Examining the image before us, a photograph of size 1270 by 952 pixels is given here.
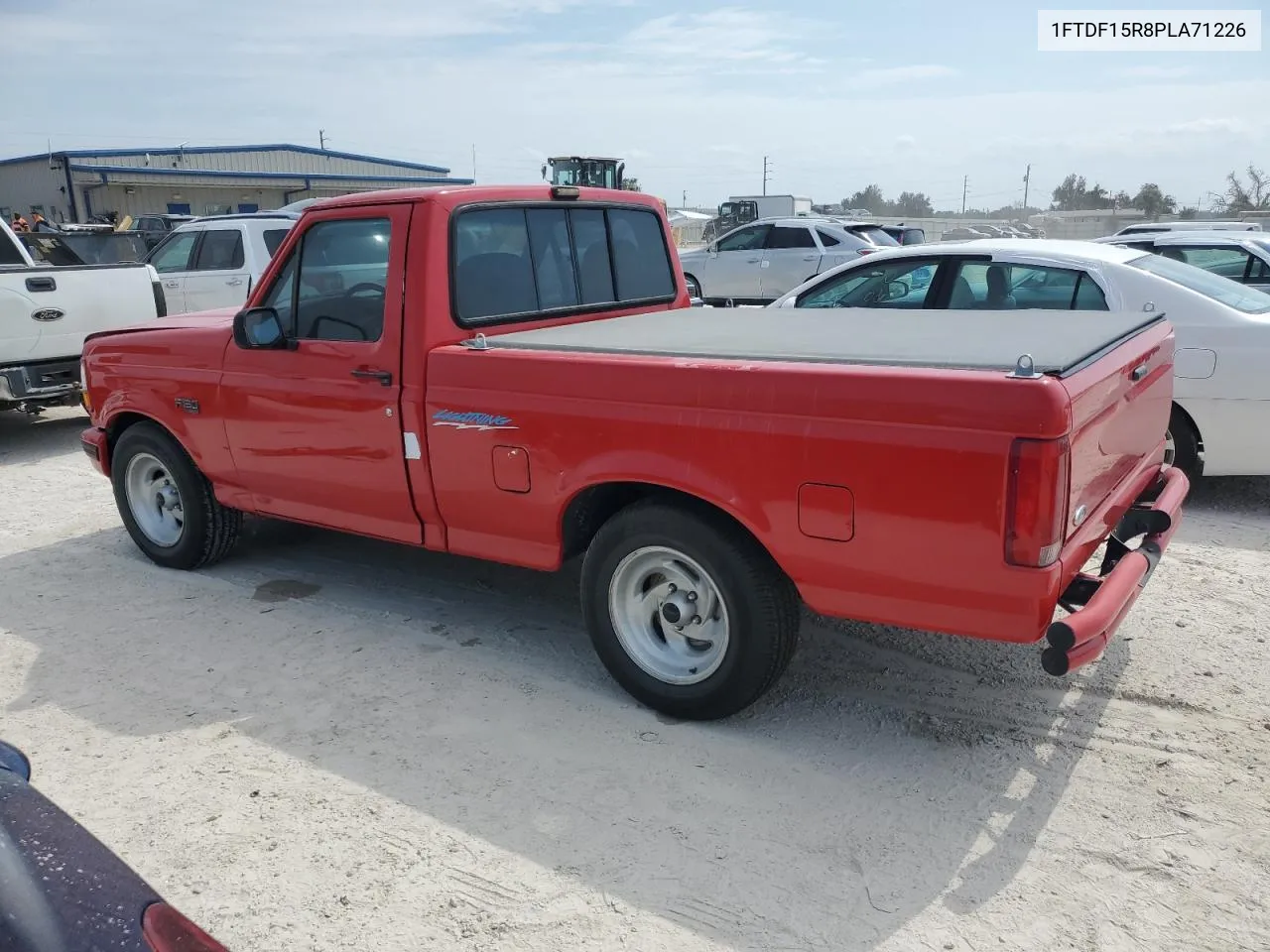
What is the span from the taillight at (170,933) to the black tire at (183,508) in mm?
3773

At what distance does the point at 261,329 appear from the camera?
14.7 feet

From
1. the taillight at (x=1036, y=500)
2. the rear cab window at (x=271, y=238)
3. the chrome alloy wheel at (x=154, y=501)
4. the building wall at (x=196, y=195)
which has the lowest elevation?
the chrome alloy wheel at (x=154, y=501)

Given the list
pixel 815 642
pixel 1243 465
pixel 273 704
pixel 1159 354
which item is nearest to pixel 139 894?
pixel 273 704

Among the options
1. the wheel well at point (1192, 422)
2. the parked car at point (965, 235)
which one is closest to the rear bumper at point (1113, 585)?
the wheel well at point (1192, 422)

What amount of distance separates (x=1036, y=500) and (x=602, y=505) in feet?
5.53

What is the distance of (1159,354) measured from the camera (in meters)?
3.90

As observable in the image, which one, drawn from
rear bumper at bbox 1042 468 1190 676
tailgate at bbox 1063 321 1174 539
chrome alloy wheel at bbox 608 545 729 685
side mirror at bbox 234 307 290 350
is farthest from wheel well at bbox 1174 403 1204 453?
side mirror at bbox 234 307 290 350

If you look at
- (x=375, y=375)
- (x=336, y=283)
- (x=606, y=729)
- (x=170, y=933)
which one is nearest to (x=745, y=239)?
(x=336, y=283)

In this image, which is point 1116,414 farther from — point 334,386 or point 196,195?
point 196,195

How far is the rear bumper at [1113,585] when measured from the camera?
291 centimetres

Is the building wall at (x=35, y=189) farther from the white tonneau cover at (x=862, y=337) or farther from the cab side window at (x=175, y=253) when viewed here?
the white tonneau cover at (x=862, y=337)

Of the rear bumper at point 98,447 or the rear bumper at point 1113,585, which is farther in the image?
the rear bumper at point 98,447

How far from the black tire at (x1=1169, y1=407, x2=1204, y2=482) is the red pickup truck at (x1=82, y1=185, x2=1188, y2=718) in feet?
6.52

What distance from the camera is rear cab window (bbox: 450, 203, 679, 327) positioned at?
426 centimetres
